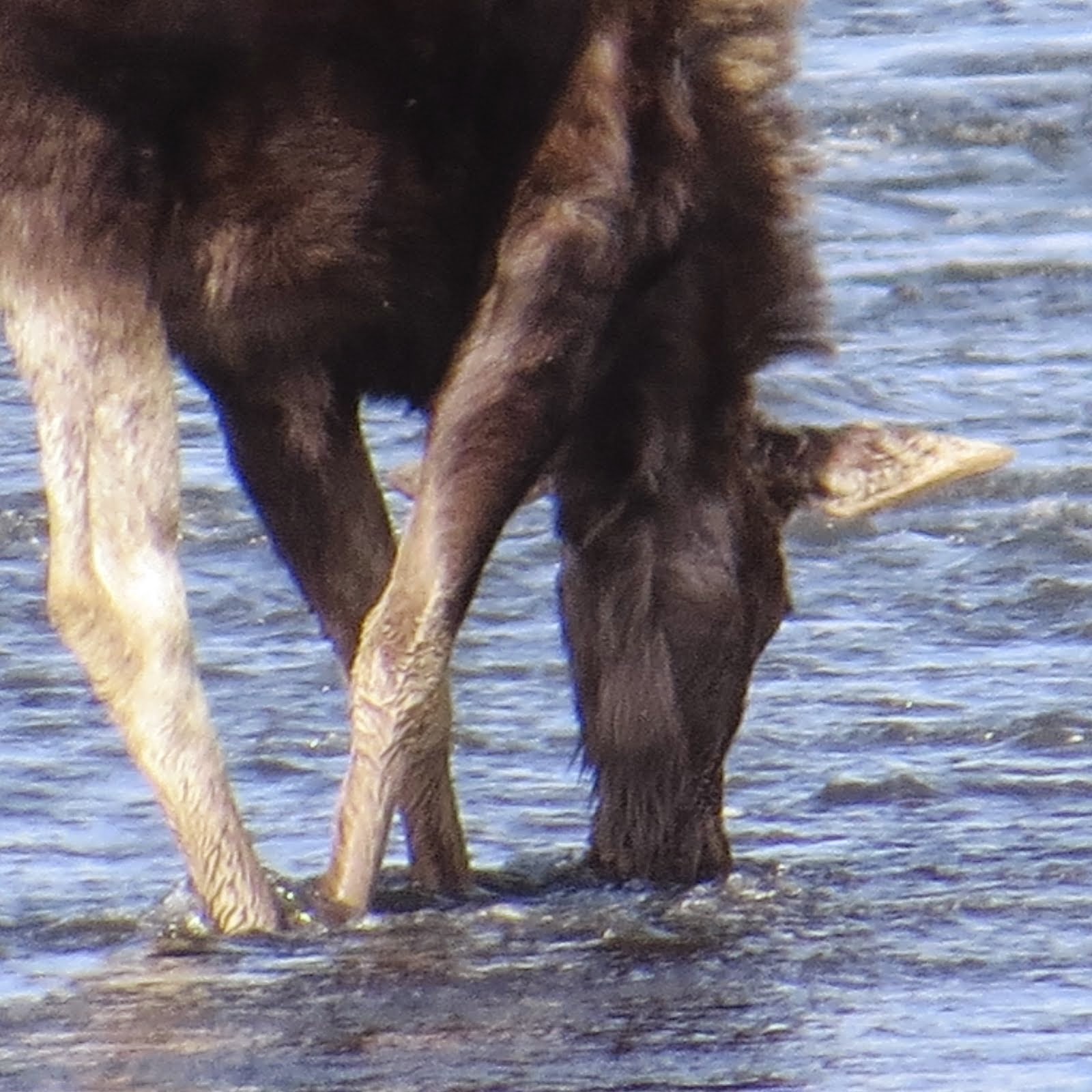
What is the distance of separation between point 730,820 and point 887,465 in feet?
2.82

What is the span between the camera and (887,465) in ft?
22.0

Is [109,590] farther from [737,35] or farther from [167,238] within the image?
[737,35]

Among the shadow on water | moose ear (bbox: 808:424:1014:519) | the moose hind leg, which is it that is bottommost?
the shadow on water

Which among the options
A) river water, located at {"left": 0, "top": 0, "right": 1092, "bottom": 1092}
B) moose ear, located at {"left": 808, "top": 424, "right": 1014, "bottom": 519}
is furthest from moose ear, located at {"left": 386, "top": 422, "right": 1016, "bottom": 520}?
river water, located at {"left": 0, "top": 0, "right": 1092, "bottom": 1092}

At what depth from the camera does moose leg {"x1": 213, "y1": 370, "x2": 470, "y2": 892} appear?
259 inches

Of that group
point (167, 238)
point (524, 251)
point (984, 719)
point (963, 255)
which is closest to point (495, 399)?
point (524, 251)

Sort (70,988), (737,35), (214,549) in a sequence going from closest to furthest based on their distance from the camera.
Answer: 1. (70,988)
2. (737,35)
3. (214,549)

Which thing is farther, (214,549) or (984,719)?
(214,549)

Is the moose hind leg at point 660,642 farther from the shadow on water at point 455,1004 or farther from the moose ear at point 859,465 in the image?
the shadow on water at point 455,1004

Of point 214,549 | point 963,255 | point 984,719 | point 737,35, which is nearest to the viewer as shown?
point 737,35

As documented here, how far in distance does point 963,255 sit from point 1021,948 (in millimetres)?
6126

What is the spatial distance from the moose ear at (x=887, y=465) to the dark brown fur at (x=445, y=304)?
0.16 meters

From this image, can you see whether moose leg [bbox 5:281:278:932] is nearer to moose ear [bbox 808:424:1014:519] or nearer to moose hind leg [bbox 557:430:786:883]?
moose hind leg [bbox 557:430:786:883]

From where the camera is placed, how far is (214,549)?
9188mm
